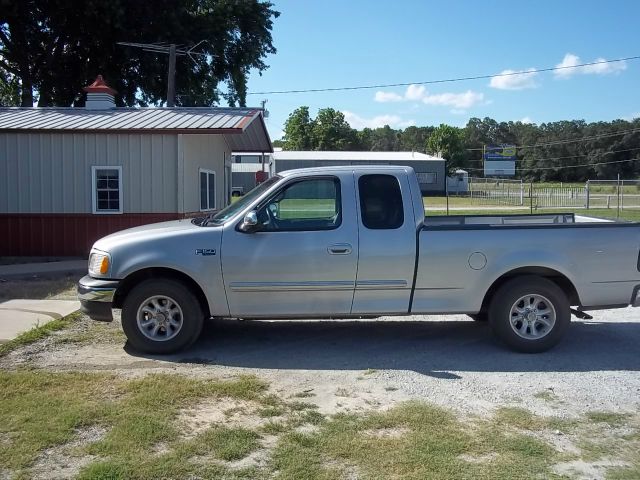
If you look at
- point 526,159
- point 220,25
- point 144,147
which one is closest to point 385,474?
point 144,147

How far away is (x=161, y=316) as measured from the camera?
6.59 metres

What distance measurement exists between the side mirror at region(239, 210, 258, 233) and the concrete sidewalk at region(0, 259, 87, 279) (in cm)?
713

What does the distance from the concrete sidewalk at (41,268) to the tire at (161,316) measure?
6443mm

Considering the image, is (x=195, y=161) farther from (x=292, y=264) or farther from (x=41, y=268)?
(x=292, y=264)

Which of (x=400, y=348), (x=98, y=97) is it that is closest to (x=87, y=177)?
(x=98, y=97)

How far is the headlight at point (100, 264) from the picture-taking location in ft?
21.2

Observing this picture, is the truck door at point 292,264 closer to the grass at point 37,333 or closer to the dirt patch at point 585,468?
the grass at point 37,333

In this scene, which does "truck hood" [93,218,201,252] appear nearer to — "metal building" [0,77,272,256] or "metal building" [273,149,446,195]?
"metal building" [0,77,272,256]

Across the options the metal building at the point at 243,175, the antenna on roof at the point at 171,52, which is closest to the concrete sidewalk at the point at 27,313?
the antenna on roof at the point at 171,52

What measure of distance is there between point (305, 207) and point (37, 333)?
338 centimetres

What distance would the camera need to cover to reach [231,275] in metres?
6.44

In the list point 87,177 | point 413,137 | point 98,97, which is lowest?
point 87,177

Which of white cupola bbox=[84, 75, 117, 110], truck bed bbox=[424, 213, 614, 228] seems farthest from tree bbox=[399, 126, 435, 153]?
truck bed bbox=[424, 213, 614, 228]

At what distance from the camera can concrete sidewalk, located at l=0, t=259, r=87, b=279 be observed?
12047 millimetres
